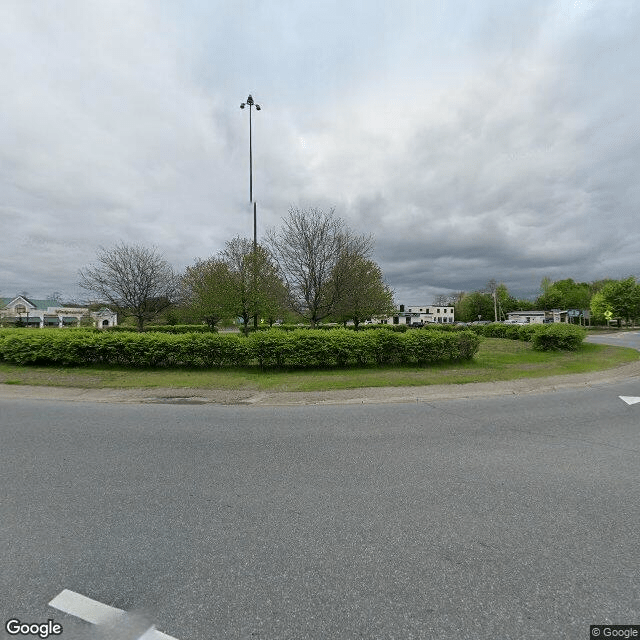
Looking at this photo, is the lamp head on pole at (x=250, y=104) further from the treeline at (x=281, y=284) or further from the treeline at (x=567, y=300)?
the treeline at (x=567, y=300)

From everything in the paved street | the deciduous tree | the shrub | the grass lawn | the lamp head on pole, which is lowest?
the paved street

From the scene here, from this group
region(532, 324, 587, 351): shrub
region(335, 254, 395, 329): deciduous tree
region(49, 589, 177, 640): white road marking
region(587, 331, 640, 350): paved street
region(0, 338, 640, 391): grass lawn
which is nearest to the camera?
region(49, 589, 177, 640): white road marking

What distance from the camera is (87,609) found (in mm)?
1983

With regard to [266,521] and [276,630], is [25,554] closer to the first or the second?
[266,521]

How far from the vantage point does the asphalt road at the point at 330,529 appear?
1964 millimetres

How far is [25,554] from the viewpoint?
2465 millimetres

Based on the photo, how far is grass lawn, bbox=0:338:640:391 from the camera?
8789 mm

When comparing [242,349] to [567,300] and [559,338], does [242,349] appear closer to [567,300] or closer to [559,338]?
[559,338]

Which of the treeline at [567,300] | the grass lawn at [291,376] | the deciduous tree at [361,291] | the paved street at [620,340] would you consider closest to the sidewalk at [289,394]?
the grass lawn at [291,376]

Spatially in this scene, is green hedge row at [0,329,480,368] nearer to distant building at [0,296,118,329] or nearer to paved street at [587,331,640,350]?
paved street at [587,331,640,350]

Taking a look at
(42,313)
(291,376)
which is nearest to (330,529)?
(291,376)

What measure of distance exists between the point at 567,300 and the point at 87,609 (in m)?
88.5

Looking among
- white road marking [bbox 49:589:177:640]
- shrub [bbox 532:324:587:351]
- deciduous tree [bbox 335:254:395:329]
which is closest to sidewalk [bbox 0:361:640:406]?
white road marking [bbox 49:589:177:640]

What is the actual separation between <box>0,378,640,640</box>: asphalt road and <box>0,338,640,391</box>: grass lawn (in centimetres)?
347
